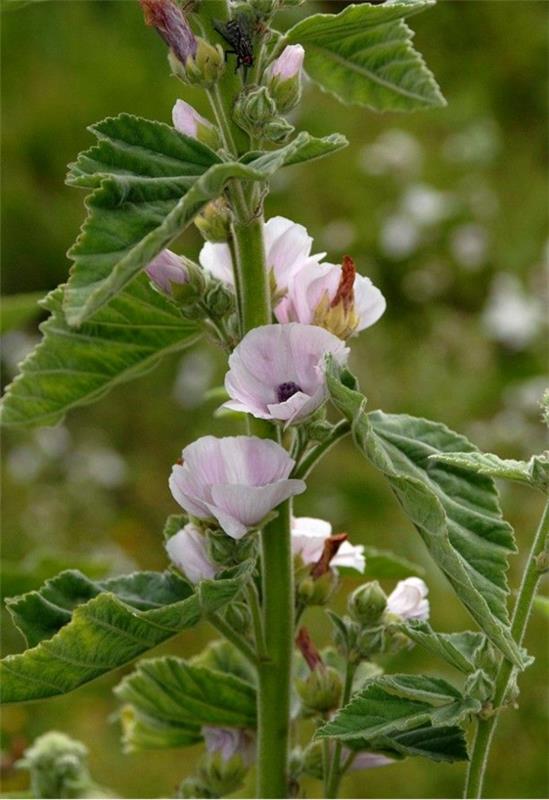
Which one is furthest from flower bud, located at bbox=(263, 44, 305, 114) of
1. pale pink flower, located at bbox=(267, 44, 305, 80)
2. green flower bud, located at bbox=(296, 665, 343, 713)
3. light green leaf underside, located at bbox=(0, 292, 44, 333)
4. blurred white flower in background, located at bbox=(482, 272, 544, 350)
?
blurred white flower in background, located at bbox=(482, 272, 544, 350)

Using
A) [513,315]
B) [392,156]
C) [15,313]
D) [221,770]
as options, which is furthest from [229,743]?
[392,156]

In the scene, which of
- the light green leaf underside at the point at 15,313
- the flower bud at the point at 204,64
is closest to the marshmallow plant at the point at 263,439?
the flower bud at the point at 204,64

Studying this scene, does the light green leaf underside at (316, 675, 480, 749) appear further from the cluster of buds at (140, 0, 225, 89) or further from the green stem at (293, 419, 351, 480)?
the cluster of buds at (140, 0, 225, 89)

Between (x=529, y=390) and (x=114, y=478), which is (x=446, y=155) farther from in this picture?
(x=114, y=478)

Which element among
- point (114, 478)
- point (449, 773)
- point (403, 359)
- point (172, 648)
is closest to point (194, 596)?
point (449, 773)

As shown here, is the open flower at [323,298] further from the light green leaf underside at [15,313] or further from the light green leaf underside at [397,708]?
the light green leaf underside at [15,313]
